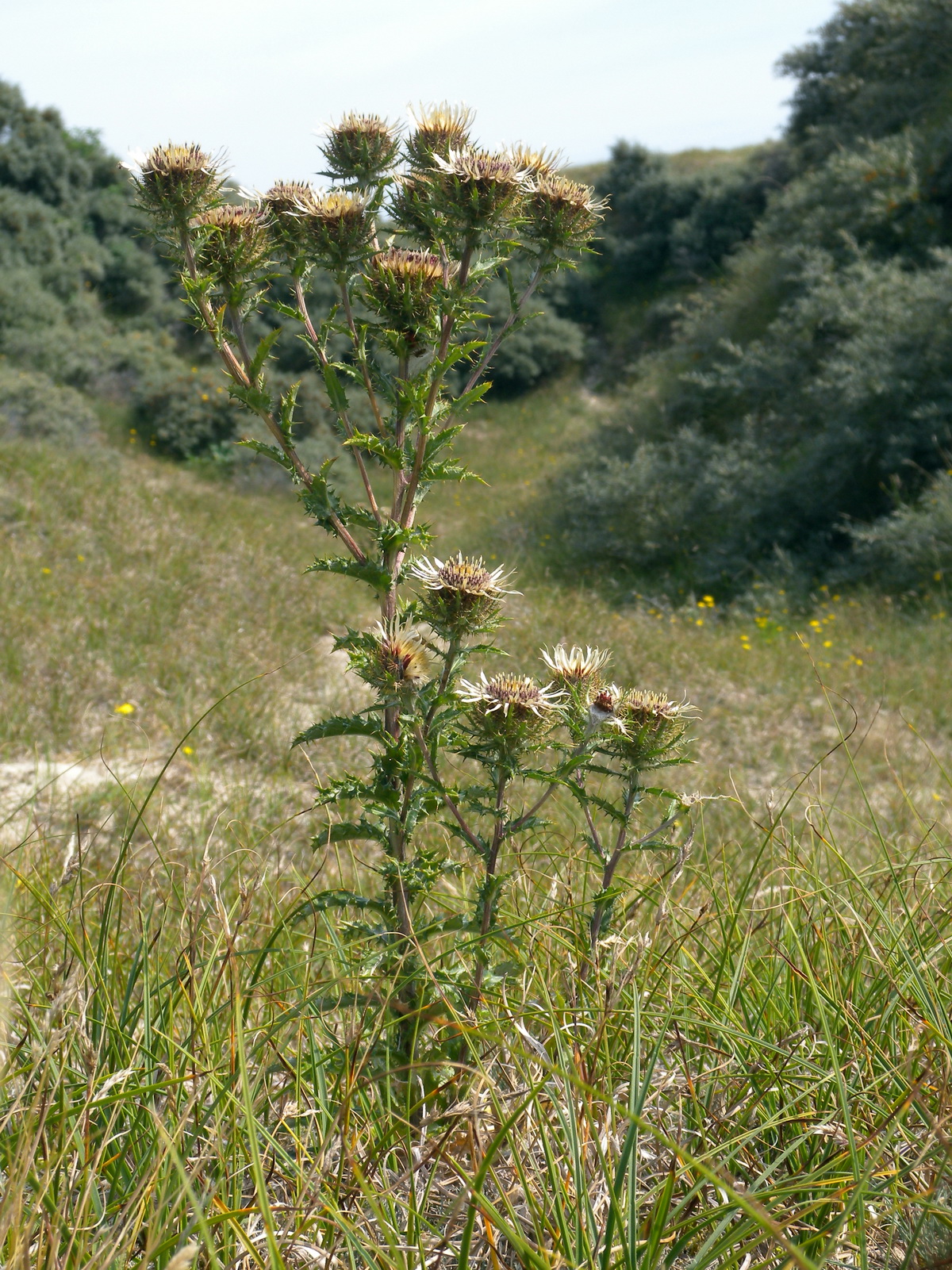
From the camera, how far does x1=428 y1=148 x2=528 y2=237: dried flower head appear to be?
1758 millimetres

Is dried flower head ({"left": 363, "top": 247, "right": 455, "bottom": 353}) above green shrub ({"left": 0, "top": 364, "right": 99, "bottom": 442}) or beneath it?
above

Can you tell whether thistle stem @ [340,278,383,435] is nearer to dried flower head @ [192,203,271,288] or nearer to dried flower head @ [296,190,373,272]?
dried flower head @ [296,190,373,272]

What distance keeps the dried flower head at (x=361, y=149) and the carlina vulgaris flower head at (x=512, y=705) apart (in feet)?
3.86

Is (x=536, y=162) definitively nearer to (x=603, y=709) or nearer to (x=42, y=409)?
(x=603, y=709)

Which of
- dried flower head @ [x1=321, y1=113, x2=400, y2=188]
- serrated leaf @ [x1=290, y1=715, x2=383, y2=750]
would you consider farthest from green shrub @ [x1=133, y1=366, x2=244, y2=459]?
serrated leaf @ [x1=290, y1=715, x2=383, y2=750]

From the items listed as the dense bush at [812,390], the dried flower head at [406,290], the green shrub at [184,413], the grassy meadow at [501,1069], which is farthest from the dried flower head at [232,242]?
the green shrub at [184,413]

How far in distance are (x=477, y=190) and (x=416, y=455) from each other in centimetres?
53

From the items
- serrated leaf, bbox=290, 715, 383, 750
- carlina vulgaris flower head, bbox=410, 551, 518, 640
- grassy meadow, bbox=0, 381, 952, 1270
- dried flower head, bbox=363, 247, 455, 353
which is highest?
dried flower head, bbox=363, 247, 455, 353

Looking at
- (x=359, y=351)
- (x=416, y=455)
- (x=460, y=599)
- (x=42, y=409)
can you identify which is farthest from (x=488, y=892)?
(x=42, y=409)

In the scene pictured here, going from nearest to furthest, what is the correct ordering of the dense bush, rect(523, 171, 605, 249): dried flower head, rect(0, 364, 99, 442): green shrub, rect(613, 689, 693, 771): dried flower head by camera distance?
rect(613, 689, 693, 771): dried flower head < rect(523, 171, 605, 249): dried flower head < the dense bush < rect(0, 364, 99, 442): green shrub

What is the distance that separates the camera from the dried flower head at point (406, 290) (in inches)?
71.1

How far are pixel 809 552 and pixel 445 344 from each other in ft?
25.4

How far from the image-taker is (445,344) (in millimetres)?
1878

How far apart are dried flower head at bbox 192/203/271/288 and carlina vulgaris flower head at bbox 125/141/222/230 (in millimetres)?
29
